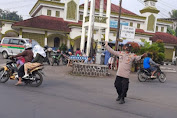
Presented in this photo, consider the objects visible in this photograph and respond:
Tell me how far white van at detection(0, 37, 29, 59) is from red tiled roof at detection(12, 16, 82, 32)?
289 inches

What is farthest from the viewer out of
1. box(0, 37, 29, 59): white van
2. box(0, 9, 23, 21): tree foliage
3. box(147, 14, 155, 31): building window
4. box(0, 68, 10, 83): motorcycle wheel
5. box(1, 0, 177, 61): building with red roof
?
→ box(0, 9, 23, 21): tree foliage

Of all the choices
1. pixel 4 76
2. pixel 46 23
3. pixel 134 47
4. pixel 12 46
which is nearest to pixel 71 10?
pixel 46 23

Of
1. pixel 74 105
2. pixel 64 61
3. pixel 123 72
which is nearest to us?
pixel 74 105

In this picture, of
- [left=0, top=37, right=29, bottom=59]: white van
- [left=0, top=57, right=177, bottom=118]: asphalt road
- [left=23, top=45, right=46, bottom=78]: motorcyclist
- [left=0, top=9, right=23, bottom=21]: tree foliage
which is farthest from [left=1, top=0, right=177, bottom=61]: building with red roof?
[left=0, top=9, right=23, bottom=21]: tree foliage

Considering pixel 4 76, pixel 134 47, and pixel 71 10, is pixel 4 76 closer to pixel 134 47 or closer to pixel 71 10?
pixel 134 47

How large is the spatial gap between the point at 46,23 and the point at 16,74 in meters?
19.6

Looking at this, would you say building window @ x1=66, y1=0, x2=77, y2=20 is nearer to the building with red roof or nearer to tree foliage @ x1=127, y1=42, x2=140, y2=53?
the building with red roof

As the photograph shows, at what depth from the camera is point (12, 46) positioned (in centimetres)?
1803

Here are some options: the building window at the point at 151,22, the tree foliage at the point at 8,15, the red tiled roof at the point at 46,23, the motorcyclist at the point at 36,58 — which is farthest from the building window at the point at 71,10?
the tree foliage at the point at 8,15

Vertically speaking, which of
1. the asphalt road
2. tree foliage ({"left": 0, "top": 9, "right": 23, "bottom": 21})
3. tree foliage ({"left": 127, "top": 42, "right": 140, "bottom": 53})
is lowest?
the asphalt road

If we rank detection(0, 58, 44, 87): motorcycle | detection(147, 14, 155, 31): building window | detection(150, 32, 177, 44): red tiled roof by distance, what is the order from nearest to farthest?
detection(0, 58, 44, 87): motorcycle
detection(150, 32, 177, 44): red tiled roof
detection(147, 14, 155, 31): building window

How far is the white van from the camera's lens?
1786 cm

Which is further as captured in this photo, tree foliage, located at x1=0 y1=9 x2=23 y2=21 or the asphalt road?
tree foliage, located at x1=0 y1=9 x2=23 y2=21

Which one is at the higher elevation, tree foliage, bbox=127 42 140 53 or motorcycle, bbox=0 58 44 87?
tree foliage, bbox=127 42 140 53
